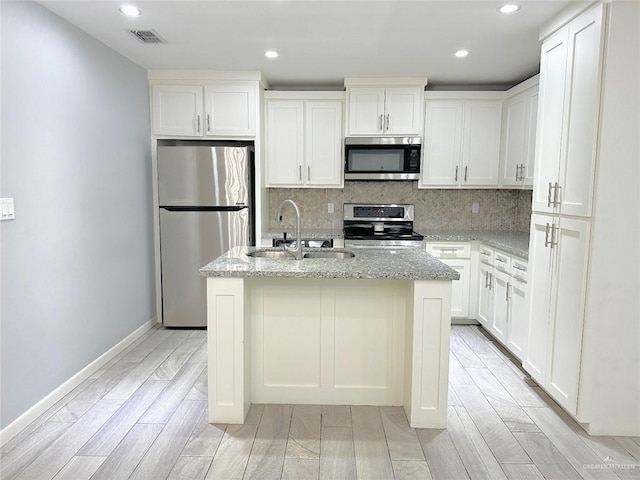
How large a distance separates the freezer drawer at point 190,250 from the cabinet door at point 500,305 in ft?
7.31

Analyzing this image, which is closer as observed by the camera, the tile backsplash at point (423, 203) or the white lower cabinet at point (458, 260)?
the white lower cabinet at point (458, 260)

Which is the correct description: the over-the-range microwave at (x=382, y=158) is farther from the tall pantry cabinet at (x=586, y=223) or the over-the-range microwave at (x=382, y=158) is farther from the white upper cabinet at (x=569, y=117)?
the tall pantry cabinet at (x=586, y=223)

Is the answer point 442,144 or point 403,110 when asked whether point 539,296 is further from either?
point 403,110

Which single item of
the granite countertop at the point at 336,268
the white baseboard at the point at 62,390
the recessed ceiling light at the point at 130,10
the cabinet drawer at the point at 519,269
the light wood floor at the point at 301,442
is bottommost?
the light wood floor at the point at 301,442

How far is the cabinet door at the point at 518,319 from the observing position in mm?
3031

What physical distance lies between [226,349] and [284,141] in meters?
2.54

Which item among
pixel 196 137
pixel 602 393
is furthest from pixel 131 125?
pixel 602 393

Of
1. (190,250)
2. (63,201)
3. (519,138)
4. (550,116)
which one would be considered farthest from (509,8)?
(190,250)

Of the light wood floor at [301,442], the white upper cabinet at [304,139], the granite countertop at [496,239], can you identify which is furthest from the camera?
the white upper cabinet at [304,139]

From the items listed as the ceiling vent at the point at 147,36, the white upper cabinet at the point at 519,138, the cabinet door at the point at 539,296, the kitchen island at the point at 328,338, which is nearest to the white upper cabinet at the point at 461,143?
the white upper cabinet at the point at 519,138

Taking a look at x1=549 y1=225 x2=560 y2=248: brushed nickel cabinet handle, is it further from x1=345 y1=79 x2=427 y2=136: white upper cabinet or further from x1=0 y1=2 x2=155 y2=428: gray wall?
x1=0 y1=2 x2=155 y2=428: gray wall

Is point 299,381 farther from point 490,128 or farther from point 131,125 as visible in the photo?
point 490,128

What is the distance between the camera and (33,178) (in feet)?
8.00

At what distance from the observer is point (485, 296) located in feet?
12.7
